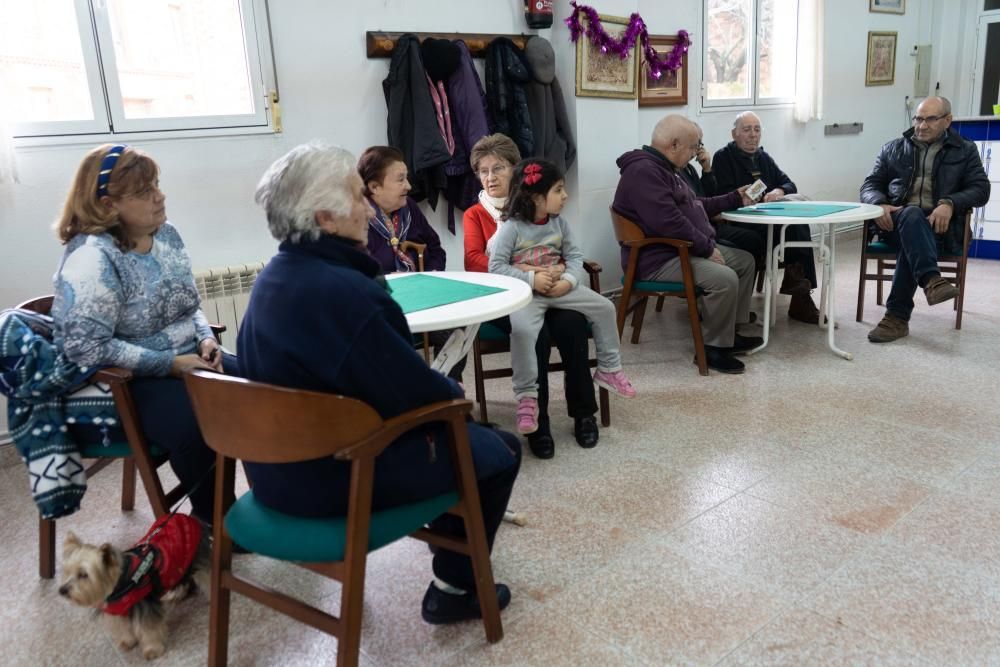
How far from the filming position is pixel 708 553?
205cm

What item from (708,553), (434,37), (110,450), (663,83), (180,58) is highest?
(434,37)

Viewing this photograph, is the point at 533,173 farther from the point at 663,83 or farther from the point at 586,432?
the point at 663,83

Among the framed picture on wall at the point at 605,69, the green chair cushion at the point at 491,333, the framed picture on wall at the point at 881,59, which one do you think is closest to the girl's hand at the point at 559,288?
the green chair cushion at the point at 491,333

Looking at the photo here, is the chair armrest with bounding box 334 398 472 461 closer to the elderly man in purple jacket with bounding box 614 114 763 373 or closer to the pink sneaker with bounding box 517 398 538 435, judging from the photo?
the pink sneaker with bounding box 517 398 538 435

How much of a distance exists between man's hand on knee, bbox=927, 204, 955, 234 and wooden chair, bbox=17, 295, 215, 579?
12.1 ft

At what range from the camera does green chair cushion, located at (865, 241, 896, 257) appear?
4.03 metres

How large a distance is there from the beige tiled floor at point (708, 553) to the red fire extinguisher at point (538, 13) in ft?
7.36

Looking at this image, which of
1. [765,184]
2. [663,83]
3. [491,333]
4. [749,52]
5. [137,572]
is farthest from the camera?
[749,52]

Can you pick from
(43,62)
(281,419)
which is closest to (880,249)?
(281,419)

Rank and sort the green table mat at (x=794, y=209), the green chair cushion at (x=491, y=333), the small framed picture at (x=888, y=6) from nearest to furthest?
the green chair cushion at (x=491, y=333) → the green table mat at (x=794, y=209) → the small framed picture at (x=888, y=6)

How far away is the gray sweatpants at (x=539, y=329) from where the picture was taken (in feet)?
8.73

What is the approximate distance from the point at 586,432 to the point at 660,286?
99cm

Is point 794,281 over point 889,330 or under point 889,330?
over

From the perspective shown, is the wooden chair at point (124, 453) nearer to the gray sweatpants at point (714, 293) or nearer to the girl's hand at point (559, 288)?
the girl's hand at point (559, 288)
